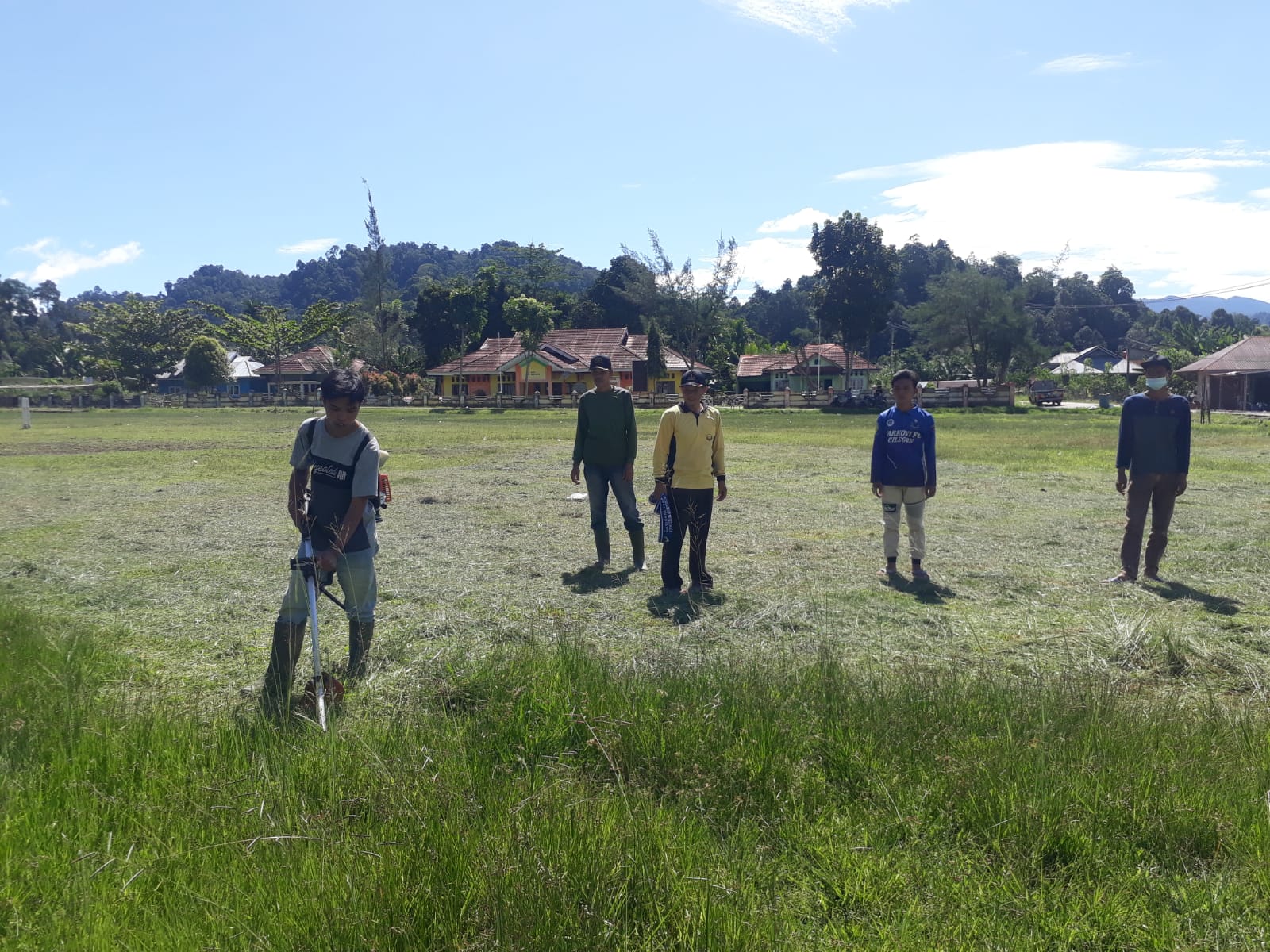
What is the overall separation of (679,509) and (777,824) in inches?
183

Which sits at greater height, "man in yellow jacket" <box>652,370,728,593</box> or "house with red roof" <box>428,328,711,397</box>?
"house with red roof" <box>428,328,711,397</box>

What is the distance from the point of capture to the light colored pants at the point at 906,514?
29.9 ft

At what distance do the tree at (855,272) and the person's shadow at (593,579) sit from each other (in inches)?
2682

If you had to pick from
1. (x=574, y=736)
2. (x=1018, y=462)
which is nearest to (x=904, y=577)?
(x=574, y=736)

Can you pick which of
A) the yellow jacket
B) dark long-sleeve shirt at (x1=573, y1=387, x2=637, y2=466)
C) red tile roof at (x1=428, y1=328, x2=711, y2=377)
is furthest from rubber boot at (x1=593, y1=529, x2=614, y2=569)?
red tile roof at (x1=428, y1=328, x2=711, y2=377)

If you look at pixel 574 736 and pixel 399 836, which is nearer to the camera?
pixel 399 836

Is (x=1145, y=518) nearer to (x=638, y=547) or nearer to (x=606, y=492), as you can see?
(x=638, y=547)

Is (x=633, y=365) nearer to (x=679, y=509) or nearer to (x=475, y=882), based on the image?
(x=679, y=509)

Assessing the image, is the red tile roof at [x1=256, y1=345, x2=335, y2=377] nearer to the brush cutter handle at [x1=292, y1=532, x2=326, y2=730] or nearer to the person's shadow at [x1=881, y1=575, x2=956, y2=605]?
the person's shadow at [x1=881, y1=575, x2=956, y2=605]

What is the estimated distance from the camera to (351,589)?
5453 millimetres

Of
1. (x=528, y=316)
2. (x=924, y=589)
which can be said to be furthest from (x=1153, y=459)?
(x=528, y=316)

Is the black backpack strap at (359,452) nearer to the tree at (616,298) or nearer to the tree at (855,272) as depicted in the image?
the tree at (855,272)

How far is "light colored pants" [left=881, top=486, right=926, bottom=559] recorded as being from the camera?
912 cm

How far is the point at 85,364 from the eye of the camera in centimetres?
9869
